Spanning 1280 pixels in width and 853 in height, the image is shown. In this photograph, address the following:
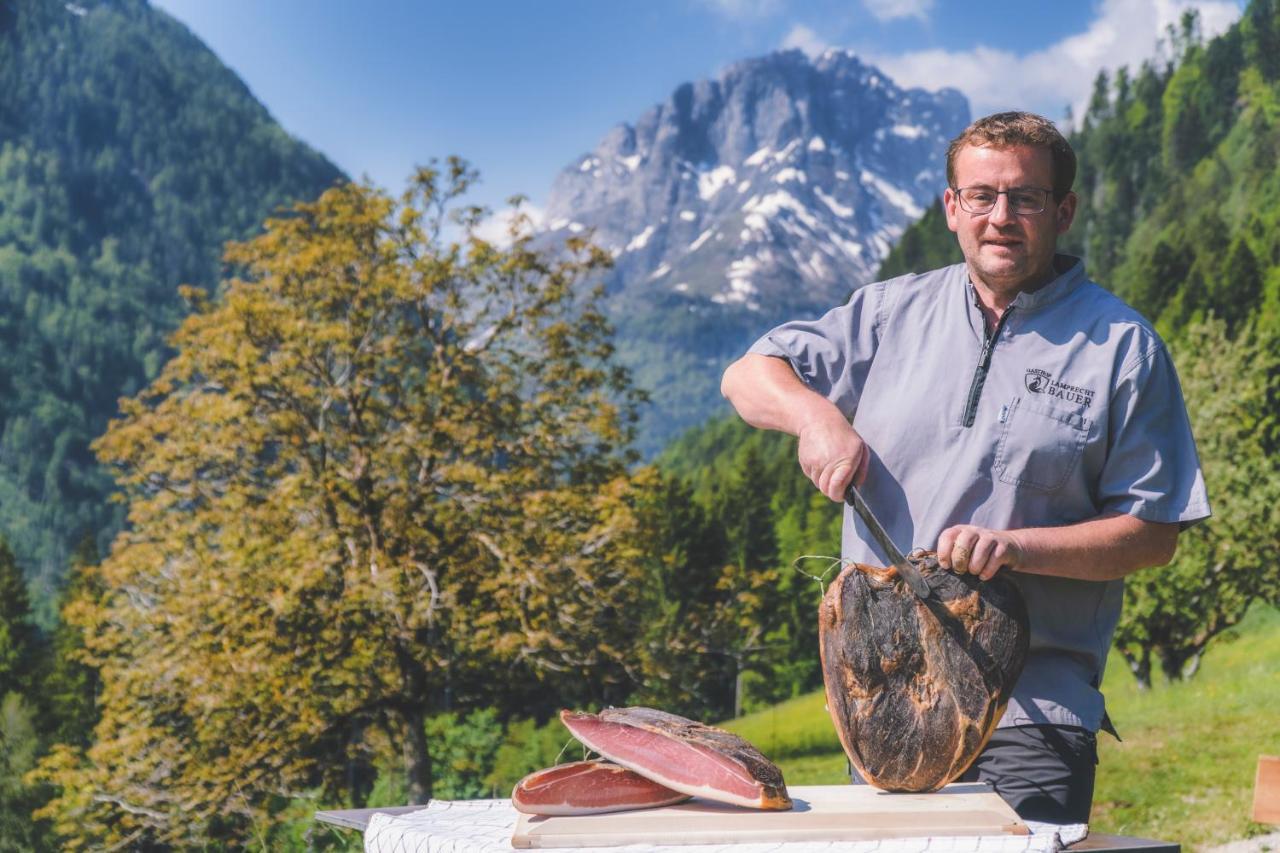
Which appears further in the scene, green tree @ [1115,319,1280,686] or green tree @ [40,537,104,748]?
green tree @ [40,537,104,748]

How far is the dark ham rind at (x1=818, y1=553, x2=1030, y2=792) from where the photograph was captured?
104 inches

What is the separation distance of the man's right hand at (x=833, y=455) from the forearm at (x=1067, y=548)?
24cm

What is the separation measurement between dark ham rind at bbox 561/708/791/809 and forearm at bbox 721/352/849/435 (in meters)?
0.69

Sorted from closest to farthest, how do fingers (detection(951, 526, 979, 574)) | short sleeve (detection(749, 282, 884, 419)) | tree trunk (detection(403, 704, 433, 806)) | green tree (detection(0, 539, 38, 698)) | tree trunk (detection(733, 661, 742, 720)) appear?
1. fingers (detection(951, 526, 979, 574))
2. short sleeve (detection(749, 282, 884, 419))
3. tree trunk (detection(403, 704, 433, 806))
4. green tree (detection(0, 539, 38, 698))
5. tree trunk (detection(733, 661, 742, 720))

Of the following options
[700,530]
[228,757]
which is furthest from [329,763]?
[700,530]

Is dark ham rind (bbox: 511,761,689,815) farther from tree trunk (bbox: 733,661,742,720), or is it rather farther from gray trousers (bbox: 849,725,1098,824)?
tree trunk (bbox: 733,661,742,720)

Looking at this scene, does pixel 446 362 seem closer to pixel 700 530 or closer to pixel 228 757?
pixel 228 757

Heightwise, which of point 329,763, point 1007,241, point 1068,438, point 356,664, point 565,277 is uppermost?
point 565,277

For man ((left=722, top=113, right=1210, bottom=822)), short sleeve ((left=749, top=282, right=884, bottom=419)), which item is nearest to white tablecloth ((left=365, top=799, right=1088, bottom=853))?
man ((left=722, top=113, right=1210, bottom=822))

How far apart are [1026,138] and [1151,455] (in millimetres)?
785

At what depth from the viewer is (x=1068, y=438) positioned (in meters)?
2.80

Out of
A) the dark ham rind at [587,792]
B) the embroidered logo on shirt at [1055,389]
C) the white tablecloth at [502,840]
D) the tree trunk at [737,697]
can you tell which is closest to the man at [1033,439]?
the embroidered logo on shirt at [1055,389]

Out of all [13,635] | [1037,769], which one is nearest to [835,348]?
[1037,769]

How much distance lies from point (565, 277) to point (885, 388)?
20.6 meters
